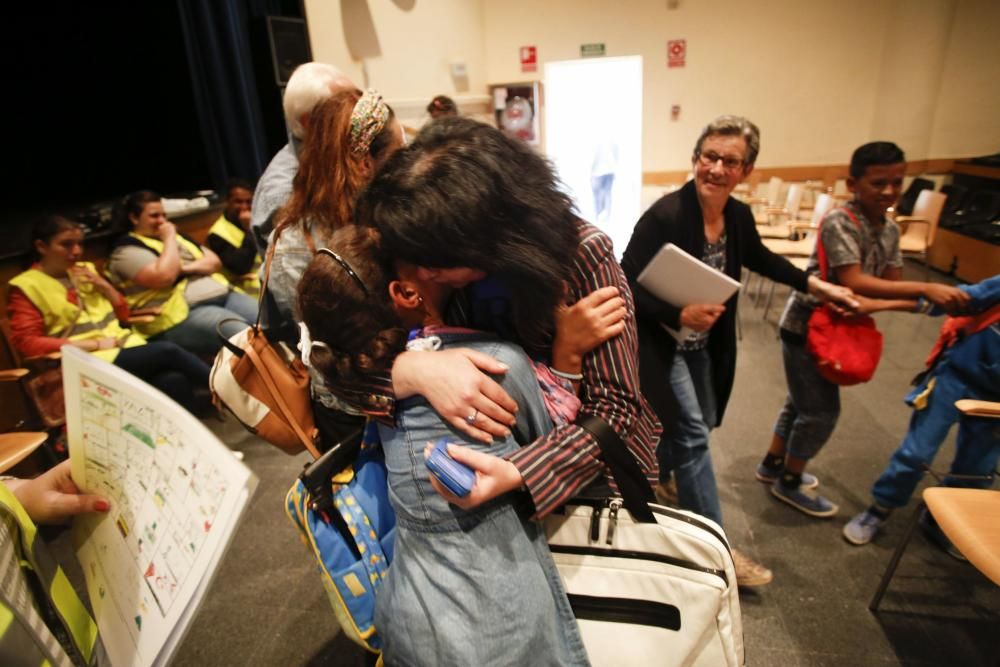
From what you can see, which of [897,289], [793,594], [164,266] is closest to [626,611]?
[793,594]

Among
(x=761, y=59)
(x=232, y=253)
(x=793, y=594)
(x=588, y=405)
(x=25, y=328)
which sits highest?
(x=761, y=59)

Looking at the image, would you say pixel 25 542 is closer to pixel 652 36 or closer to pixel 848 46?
pixel 652 36

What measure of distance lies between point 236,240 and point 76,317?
44.7 inches

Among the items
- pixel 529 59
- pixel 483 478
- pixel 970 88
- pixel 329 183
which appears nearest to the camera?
pixel 483 478

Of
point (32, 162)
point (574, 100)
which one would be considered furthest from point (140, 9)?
point (574, 100)

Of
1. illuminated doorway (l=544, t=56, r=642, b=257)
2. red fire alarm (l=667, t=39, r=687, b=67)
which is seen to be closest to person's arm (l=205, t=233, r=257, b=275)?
illuminated doorway (l=544, t=56, r=642, b=257)

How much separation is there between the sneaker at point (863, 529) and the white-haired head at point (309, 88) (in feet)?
7.44

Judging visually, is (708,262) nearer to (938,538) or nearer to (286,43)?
(938,538)

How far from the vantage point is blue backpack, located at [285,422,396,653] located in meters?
0.93

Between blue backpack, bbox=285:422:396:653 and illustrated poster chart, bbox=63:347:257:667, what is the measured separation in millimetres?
309

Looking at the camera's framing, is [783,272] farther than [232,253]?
No

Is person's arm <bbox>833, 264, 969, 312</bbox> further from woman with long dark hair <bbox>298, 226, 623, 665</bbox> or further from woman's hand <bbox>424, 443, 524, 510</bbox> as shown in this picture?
woman's hand <bbox>424, 443, 524, 510</bbox>

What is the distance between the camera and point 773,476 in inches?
87.3

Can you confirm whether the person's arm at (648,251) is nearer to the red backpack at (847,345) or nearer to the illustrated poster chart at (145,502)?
the red backpack at (847,345)
